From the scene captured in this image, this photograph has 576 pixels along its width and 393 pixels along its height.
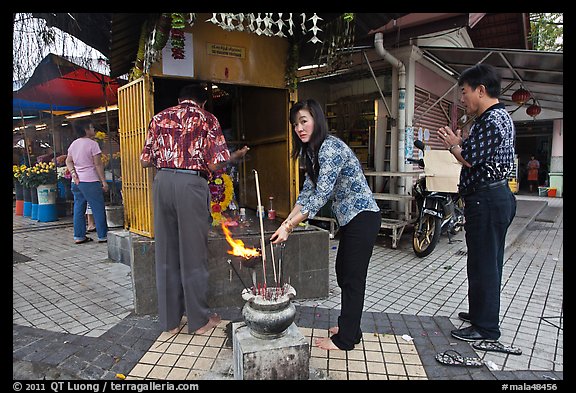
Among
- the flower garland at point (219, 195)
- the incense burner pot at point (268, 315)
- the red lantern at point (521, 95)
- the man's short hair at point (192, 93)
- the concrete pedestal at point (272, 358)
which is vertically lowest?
the concrete pedestal at point (272, 358)

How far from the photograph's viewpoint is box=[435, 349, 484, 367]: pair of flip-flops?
9.98ft

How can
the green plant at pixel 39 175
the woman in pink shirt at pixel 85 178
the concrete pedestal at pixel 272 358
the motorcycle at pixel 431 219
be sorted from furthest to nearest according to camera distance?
1. the green plant at pixel 39 175
2. the woman in pink shirt at pixel 85 178
3. the motorcycle at pixel 431 219
4. the concrete pedestal at pixel 272 358

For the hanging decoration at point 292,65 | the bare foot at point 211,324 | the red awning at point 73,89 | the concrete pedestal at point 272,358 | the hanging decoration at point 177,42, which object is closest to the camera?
the concrete pedestal at point 272,358

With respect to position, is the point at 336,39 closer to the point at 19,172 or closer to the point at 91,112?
the point at 19,172

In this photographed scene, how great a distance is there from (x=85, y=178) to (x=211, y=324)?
4.67 metres

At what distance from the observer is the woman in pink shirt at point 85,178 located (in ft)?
22.5

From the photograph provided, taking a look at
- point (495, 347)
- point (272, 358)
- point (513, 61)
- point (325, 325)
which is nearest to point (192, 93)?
point (272, 358)

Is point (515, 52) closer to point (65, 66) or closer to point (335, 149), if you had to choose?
point (335, 149)

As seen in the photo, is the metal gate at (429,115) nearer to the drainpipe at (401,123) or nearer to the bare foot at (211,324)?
the drainpipe at (401,123)

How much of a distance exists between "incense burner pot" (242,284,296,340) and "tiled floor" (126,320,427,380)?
0.55m

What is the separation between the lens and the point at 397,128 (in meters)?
8.02

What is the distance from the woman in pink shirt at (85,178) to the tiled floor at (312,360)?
4.37 metres

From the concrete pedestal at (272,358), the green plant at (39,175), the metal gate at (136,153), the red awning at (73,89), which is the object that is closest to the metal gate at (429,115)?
the metal gate at (136,153)

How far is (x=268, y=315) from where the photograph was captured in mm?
2582
